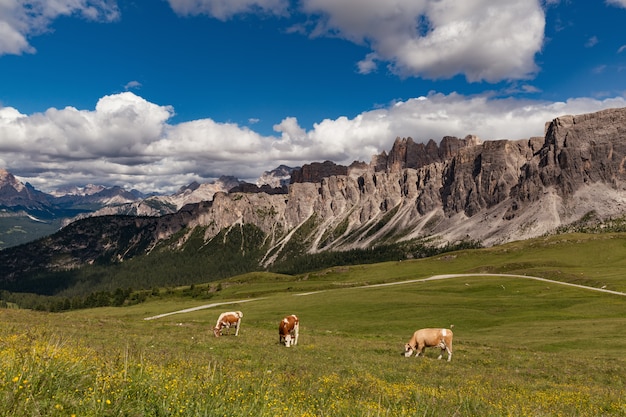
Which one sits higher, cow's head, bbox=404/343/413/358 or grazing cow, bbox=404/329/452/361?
grazing cow, bbox=404/329/452/361

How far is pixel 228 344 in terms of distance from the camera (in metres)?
33.4

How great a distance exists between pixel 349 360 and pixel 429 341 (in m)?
10.2

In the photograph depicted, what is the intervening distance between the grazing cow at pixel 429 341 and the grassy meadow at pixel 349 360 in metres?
1.30

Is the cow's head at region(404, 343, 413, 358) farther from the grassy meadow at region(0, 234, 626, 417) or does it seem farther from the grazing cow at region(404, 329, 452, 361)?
the grassy meadow at region(0, 234, 626, 417)

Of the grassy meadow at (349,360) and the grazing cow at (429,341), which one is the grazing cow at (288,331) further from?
the grazing cow at (429,341)

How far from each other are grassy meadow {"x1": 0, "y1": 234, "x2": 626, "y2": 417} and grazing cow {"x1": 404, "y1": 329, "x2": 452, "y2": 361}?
1.30 meters

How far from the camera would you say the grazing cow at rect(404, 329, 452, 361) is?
34.3m

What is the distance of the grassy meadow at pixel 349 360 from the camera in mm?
8430

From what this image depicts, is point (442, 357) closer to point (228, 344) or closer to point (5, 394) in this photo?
point (228, 344)

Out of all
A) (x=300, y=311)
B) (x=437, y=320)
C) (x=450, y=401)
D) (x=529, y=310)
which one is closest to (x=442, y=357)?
(x=450, y=401)

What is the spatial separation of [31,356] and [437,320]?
6053cm

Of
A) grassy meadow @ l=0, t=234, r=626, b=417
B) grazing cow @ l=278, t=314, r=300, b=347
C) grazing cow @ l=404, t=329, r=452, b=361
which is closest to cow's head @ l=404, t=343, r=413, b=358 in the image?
grazing cow @ l=404, t=329, r=452, b=361

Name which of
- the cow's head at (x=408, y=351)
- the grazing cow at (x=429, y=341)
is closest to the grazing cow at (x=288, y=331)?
the cow's head at (x=408, y=351)

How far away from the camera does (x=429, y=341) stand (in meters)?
35.0
